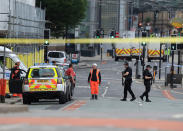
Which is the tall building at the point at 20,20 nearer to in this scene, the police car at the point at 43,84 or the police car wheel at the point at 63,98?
the police car at the point at 43,84

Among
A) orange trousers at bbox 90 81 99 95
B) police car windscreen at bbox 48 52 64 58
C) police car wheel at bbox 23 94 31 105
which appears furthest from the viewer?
police car windscreen at bbox 48 52 64 58

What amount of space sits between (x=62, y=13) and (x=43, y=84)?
157ft

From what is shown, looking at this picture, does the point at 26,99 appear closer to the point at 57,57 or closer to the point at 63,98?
the point at 63,98

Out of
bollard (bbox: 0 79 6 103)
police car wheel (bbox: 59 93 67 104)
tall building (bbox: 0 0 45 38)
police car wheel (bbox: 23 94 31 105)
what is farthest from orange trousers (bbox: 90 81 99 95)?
tall building (bbox: 0 0 45 38)

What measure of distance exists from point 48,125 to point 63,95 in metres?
11.3

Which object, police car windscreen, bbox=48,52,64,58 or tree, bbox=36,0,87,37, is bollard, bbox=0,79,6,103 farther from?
tree, bbox=36,0,87,37

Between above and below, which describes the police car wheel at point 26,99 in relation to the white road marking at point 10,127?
below

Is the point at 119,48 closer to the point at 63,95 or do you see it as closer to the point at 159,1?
the point at 159,1

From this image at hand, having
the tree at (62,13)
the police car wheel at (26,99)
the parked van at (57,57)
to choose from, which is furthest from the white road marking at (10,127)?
the tree at (62,13)

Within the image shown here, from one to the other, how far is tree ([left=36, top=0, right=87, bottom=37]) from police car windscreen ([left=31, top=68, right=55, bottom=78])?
45.2m

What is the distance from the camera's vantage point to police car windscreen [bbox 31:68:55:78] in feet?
74.0

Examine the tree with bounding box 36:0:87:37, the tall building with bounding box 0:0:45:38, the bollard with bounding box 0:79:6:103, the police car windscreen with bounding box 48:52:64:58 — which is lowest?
the bollard with bounding box 0:79:6:103

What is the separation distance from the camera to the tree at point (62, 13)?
6898cm

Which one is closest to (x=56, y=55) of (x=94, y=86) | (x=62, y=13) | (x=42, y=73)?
(x=62, y=13)
